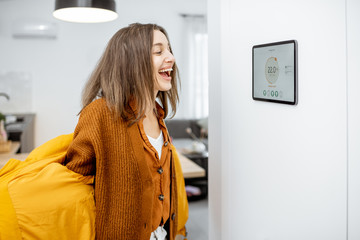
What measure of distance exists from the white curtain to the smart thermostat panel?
4506 mm

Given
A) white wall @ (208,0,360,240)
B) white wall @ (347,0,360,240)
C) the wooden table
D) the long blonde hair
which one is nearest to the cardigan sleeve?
the long blonde hair

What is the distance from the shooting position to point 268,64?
115 cm

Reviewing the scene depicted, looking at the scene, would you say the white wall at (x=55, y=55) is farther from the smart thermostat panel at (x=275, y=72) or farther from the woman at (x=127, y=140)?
the smart thermostat panel at (x=275, y=72)

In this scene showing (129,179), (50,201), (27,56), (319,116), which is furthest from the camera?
(27,56)

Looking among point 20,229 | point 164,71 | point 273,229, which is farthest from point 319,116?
point 20,229

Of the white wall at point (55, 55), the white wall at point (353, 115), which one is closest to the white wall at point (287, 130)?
the white wall at point (353, 115)

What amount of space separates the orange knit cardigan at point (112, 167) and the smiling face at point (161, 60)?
0.76 feet

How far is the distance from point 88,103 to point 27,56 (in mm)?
4284

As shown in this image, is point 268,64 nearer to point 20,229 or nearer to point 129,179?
point 129,179

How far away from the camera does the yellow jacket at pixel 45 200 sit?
995mm

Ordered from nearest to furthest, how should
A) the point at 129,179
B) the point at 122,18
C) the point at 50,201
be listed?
the point at 50,201, the point at 129,179, the point at 122,18

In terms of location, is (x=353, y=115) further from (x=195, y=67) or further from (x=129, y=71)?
(x=195, y=67)

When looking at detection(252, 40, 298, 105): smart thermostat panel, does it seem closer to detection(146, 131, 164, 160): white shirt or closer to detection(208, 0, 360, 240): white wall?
detection(208, 0, 360, 240): white wall

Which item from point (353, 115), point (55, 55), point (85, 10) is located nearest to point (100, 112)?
point (353, 115)
